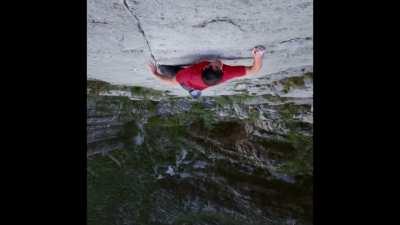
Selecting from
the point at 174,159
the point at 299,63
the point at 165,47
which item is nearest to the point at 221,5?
the point at 165,47

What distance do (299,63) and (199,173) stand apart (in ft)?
3.05

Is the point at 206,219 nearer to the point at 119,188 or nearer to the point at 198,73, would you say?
the point at 119,188

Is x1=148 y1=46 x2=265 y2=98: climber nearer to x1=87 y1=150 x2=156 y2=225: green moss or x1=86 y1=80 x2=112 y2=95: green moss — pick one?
x1=86 y1=80 x2=112 y2=95: green moss

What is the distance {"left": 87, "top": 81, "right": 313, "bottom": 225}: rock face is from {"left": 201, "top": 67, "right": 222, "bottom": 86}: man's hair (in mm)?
228

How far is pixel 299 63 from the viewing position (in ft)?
7.11

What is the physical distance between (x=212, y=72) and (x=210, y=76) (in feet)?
0.10

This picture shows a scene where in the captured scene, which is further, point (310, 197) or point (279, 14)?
point (310, 197)

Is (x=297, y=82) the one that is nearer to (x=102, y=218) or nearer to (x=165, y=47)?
(x=165, y=47)

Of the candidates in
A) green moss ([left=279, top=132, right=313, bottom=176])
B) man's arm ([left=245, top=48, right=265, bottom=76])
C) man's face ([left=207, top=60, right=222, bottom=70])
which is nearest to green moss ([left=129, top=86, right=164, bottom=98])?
man's face ([left=207, top=60, right=222, bottom=70])

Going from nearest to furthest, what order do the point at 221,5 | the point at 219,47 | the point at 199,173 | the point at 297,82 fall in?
the point at 221,5, the point at 219,47, the point at 297,82, the point at 199,173

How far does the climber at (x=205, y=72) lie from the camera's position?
6.84ft

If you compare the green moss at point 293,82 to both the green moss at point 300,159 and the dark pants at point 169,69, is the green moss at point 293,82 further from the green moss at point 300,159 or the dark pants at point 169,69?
the dark pants at point 169,69

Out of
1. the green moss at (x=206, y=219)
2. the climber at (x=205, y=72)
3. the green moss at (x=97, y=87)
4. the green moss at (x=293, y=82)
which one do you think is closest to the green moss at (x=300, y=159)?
the green moss at (x=293, y=82)

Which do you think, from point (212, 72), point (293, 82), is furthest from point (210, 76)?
point (293, 82)
